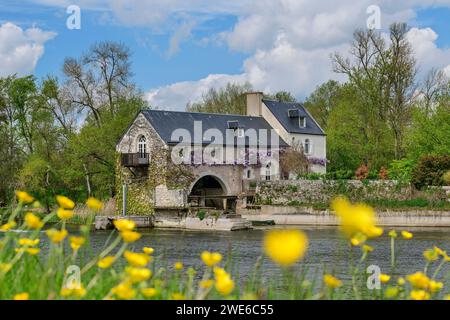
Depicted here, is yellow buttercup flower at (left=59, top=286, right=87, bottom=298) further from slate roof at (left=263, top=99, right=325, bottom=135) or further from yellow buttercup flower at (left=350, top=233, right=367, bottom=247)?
slate roof at (left=263, top=99, right=325, bottom=135)

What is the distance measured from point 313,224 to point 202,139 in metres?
8.25

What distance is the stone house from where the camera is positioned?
42688 millimetres

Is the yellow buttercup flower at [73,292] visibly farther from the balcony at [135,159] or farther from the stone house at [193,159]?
the balcony at [135,159]

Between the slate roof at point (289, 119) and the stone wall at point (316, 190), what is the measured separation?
20.6ft

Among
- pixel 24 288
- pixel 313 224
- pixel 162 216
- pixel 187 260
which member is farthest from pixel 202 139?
pixel 24 288

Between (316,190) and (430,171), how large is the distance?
20.2 ft

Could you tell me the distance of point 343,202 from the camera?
13.4 ft

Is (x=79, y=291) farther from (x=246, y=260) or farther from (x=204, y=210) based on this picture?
(x=204, y=210)

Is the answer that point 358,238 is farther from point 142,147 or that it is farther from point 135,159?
point 142,147

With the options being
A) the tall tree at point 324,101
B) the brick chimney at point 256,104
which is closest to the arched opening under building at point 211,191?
the brick chimney at point 256,104

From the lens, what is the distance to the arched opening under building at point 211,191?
43.9m

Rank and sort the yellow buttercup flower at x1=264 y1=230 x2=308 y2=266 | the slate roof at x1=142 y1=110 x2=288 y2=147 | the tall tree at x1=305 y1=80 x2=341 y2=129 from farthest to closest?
the tall tree at x1=305 y1=80 x2=341 y2=129 → the slate roof at x1=142 y1=110 x2=288 y2=147 → the yellow buttercup flower at x1=264 y1=230 x2=308 y2=266

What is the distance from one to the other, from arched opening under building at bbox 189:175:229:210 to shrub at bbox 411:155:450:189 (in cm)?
1008

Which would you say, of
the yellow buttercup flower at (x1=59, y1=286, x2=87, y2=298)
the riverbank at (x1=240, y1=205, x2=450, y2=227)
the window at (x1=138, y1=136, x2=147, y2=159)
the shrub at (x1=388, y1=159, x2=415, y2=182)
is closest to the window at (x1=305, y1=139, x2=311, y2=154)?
the shrub at (x1=388, y1=159, x2=415, y2=182)
